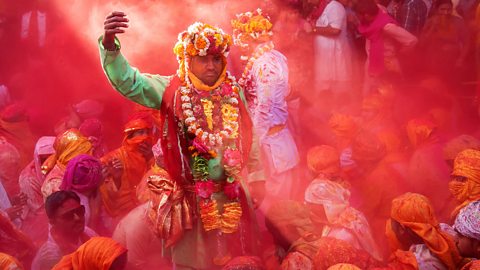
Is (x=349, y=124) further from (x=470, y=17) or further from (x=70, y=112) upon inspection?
(x=70, y=112)

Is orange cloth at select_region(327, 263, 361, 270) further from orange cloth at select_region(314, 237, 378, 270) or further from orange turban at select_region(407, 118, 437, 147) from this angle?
A: orange turban at select_region(407, 118, 437, 147)

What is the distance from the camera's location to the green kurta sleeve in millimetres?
4207

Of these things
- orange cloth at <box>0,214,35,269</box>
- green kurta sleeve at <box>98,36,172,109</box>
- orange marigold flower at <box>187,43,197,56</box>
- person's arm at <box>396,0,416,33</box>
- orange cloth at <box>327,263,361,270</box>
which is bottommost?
orange cloth at <box>0,214,35,269</box>

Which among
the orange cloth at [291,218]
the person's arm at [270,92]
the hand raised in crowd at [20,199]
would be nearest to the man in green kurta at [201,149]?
the orange cloth at [291,218]

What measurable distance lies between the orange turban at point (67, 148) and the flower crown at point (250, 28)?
171cm

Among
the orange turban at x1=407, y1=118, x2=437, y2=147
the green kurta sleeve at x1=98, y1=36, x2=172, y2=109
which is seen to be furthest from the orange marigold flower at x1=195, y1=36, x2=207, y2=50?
the orange turban at x1=407, y1=118, x2=437, y2=147

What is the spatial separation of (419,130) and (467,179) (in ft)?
4.47

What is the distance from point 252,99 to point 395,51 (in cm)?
198

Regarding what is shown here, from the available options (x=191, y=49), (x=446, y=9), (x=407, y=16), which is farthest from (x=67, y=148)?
(x=446, y=9)

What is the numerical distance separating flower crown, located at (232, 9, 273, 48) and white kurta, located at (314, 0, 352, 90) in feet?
3.89

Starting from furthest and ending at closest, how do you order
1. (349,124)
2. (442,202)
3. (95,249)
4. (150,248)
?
(349,124) < (442,202) < (150,248) < (95,249)

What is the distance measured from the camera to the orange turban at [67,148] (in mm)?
6121

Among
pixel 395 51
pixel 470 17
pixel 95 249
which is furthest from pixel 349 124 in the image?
pixel 95 249

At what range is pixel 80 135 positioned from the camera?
250 inches
